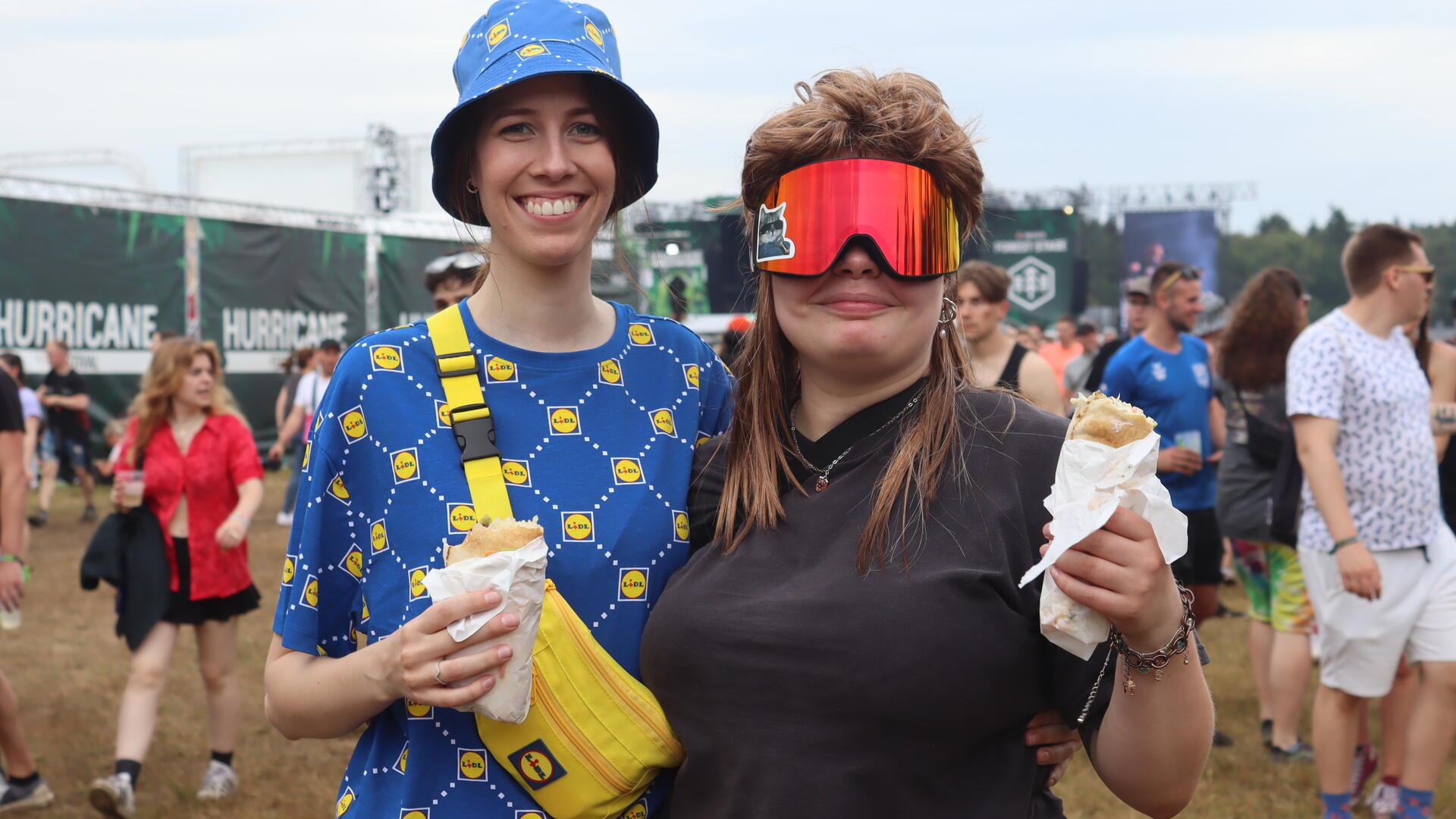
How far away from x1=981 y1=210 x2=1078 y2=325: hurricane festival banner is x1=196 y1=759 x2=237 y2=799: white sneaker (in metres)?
27.6

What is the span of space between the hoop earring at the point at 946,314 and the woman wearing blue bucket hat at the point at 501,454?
50cm

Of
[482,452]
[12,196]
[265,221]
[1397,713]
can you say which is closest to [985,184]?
[482,452]

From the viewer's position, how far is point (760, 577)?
2.01 meters

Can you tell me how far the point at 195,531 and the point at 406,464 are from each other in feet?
14.0

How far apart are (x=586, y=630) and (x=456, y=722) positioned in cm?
27

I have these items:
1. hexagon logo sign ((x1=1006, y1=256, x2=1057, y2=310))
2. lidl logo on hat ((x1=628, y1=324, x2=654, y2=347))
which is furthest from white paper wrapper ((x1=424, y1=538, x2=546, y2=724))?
hexagon logo sign ((x1=1006, y1=256, x2=1057, y2=310))

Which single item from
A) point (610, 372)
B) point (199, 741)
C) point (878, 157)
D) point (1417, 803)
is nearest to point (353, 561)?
point (610, 372)

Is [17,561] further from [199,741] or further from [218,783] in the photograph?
[199,741]

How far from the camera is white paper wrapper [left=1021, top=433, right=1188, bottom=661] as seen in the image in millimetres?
1677

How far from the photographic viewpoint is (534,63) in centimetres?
207

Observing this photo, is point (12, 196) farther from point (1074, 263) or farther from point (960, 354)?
point (1074, 263)

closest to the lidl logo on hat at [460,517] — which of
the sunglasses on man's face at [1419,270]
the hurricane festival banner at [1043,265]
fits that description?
the sunglasses on man's face at [1419,270]

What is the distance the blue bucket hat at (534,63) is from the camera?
2.09m

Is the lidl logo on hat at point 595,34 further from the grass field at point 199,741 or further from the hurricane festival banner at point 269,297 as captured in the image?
the hurricane festival banner at point 269,297
